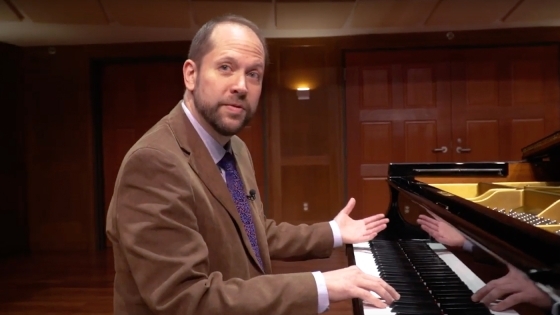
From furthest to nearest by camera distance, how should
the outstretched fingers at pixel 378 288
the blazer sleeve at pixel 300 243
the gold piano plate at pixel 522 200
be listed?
the blazer sleeve at pixel 300 243 → the gold piano plate at pixel 522 200 → the outstretched fingers at pixel 378 288

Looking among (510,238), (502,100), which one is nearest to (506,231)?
(510,238)

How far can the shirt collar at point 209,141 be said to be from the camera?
1374 millimetres

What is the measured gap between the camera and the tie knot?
58.3 inches

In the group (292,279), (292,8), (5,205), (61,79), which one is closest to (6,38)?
(61,79)

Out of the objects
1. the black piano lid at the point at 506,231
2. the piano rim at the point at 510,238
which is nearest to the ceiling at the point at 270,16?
the black piano lid at the point at 506,231

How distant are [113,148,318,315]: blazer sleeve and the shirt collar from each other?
0.25m

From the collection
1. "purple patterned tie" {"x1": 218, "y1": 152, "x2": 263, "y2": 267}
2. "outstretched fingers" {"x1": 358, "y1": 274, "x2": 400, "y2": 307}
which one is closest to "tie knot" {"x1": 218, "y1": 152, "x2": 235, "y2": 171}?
"purple patterned tie" {"x1": 218, "y1": 152, "x2": 263, "y2": 267}

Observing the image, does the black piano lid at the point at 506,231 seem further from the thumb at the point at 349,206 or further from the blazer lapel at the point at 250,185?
the blazer lapel at the point at 250,185

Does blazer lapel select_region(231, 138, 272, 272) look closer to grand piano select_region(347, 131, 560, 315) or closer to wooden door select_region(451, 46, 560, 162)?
grand piano select_region(347, 131, 560, 315)

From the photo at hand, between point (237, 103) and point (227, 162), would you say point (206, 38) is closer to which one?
point (237, 103)

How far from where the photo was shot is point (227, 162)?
150 centimetres

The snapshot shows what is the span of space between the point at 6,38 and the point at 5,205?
6.12ft

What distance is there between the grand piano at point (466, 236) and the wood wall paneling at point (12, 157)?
475cm

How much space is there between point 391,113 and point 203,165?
4.33 m
